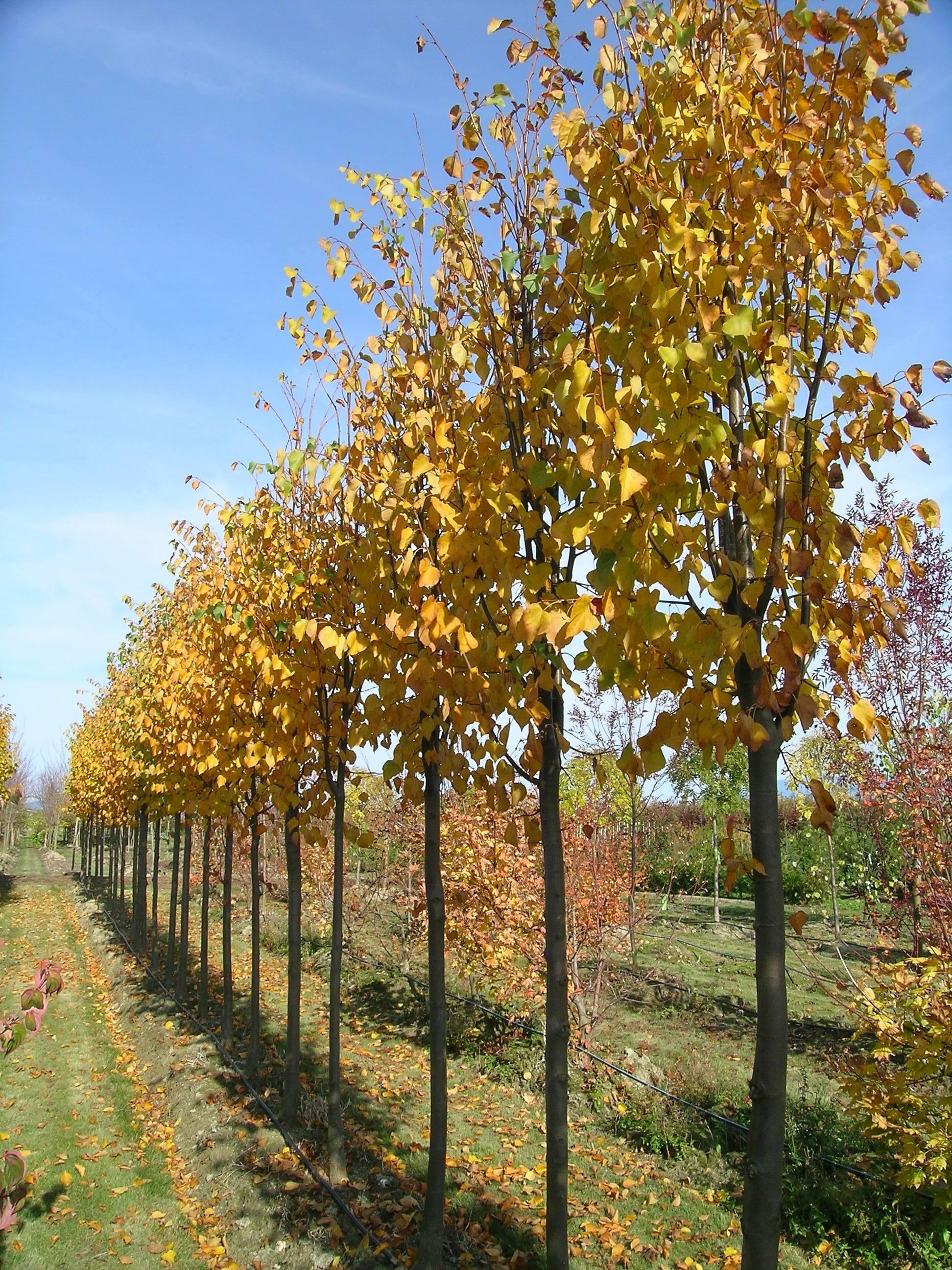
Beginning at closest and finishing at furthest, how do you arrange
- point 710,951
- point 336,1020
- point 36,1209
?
point 36,1209, point 336,1020, point 710,951

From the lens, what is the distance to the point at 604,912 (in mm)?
9055

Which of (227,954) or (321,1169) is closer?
Result: (321,1169)

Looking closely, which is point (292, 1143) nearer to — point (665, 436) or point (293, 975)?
point (293, 975)

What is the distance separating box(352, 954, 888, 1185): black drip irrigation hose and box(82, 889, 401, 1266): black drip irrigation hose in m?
1.81

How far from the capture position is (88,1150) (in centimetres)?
646

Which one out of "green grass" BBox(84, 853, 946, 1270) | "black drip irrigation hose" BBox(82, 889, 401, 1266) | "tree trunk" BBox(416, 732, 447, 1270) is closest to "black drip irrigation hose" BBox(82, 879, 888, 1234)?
"black drip irrigation hose" BBox(82, 889, 401, 1266)

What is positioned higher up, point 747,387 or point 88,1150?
point 747,387

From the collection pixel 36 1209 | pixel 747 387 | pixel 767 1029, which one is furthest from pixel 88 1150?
pixel 747 387

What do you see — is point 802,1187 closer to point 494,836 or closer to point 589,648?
point 494,836

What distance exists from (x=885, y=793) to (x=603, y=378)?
5740mm

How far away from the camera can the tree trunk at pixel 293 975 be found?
6188 mm

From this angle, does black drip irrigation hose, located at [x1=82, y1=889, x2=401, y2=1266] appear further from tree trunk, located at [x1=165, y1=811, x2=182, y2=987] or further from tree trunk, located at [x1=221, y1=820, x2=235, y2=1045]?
tree trunk, located at [x1=165, y1=811, x2=182, y2=987]

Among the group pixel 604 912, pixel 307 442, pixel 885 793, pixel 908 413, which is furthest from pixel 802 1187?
pixel 307 442

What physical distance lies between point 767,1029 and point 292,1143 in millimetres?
5001
